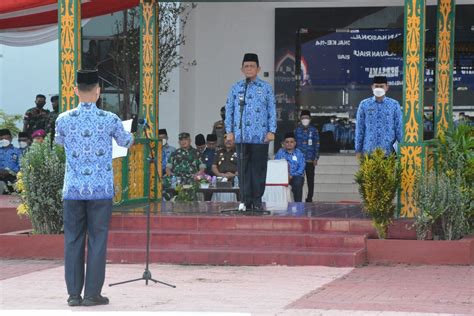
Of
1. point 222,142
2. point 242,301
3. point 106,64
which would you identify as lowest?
point 242,301

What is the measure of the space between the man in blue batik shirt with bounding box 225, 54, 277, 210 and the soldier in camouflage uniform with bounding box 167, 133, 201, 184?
4.68 m

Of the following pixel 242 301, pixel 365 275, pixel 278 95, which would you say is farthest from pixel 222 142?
pixel 242 301

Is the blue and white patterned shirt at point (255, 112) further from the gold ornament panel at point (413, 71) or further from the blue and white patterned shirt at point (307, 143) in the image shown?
the blue and white patterned shirt at point (307, 143)

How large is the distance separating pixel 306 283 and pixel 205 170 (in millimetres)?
7968

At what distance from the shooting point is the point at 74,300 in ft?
34.1

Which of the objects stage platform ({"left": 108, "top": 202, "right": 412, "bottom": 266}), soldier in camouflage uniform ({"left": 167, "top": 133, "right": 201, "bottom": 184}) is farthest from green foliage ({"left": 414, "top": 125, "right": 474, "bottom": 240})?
soldier in camouflage uniform ({"left": 167, "top": 133, "right": 201, "bottom": 184})

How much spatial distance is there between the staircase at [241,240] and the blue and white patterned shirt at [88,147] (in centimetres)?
327

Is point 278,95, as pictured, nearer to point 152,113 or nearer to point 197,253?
point 152,113

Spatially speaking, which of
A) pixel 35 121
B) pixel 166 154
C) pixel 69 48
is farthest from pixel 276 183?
pixel 35 121

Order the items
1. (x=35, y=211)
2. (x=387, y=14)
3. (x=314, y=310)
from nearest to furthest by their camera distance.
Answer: (x=314, y=310), (x=35, y=211), (x=387, y=14)

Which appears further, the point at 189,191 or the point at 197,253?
the point at 189,191

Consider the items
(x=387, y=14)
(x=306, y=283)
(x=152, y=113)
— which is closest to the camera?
(x=306, y=283)

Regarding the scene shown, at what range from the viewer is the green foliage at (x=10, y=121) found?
2422cm

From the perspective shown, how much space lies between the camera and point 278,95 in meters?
24.7
